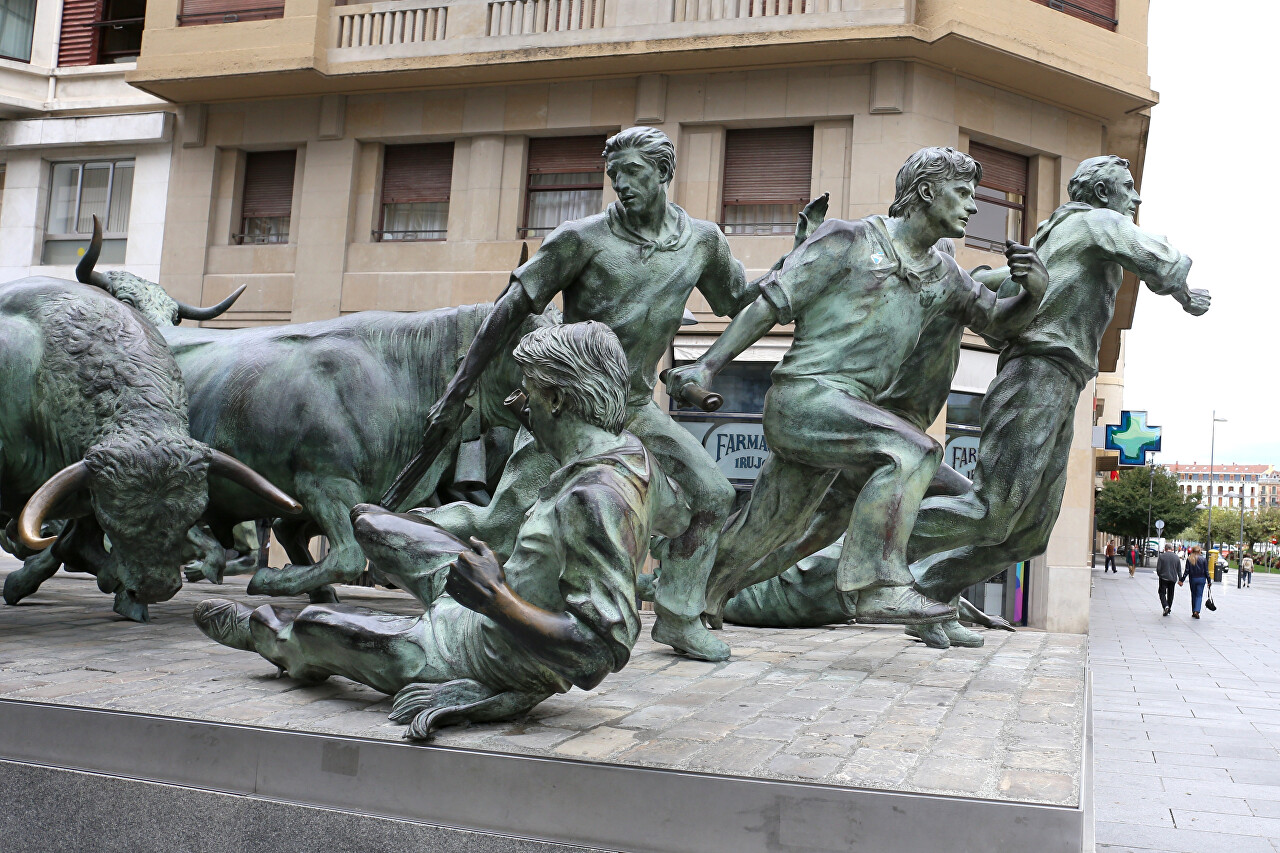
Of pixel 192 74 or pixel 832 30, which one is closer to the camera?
pixel 832 30

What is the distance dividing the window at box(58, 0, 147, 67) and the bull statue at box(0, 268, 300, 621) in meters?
16.5

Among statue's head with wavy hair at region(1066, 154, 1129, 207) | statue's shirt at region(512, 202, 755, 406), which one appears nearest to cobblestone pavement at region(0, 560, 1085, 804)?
statue's shirt at region(512, 202, 755, 406)

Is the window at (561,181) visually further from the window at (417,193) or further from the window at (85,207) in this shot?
the window at (85,207)

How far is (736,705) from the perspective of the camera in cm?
367

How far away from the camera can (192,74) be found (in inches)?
694

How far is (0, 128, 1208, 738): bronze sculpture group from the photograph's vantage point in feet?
10.2

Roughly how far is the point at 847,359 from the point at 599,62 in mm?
12316

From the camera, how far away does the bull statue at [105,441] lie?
440 centimetres

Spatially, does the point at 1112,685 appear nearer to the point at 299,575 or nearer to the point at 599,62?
the point at 299,575

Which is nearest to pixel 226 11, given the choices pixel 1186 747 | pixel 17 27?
pixel 17 27

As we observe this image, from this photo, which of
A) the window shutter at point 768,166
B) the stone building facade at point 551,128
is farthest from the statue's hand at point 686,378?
the window shutter at point 768,166

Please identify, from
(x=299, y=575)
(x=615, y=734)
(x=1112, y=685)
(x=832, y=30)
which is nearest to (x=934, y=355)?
(x=615, y=734)

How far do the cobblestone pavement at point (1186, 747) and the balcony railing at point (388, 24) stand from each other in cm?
1227

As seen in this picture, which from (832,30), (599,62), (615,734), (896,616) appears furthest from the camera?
(599,62)
